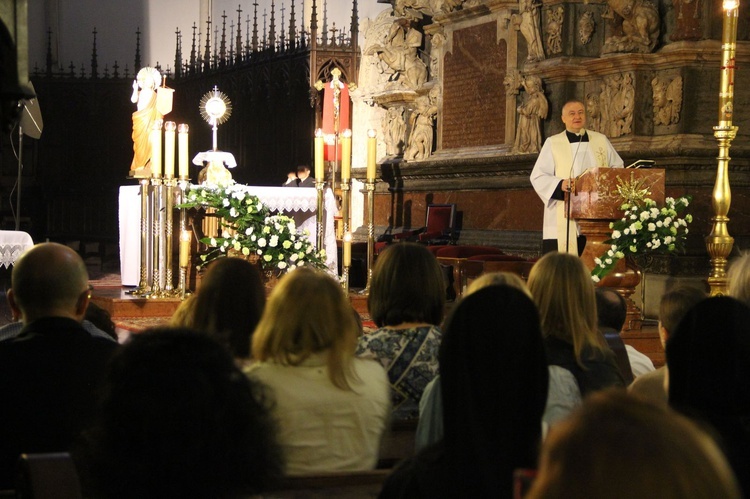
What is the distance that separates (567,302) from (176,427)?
1933 mm

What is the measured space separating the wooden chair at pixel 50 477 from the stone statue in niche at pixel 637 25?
9.36 metres

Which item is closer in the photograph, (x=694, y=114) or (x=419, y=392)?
(x=419, y=392)

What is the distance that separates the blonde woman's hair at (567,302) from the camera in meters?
3.56

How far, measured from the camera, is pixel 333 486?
2.63 metres

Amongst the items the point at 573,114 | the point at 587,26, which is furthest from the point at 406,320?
the point at 587,26

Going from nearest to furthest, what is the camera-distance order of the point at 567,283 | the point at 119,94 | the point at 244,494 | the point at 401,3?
1. the point at 244,494
2. the point at 567,283
3. the point at 401,3
4. the point at 119,94

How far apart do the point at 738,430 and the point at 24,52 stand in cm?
233

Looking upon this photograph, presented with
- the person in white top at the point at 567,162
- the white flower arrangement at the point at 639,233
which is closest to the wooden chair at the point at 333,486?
the white flower arrangement at the point at 639,233

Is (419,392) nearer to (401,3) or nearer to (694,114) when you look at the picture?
(694,114)

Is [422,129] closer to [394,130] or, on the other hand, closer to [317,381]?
[394,130]

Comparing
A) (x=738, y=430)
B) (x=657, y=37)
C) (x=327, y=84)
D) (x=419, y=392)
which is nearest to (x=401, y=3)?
(x=327, y=84)

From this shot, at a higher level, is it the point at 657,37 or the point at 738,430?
the point at 657,37

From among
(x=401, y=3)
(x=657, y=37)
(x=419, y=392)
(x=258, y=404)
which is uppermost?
(x=401, y=3)

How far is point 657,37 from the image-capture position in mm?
10695
